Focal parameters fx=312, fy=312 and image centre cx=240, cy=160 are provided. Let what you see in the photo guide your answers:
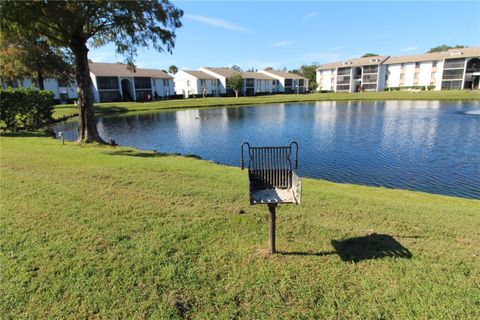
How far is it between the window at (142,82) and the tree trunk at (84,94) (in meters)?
58.7

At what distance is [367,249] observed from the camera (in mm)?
5641

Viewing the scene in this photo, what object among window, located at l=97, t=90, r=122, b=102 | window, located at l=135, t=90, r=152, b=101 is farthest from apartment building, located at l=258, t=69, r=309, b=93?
window, located at l=97, t=90, r=122, b=102

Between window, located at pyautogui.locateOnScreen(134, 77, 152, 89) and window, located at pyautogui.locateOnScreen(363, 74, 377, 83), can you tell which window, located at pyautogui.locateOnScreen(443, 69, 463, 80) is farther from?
window, located at pyautogui.locateOnScreen(134, 77, 152, 89)

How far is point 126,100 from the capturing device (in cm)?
7238

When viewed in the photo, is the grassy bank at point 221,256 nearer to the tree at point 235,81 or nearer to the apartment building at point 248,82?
the tree at point 235,81

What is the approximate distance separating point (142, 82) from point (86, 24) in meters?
61.0

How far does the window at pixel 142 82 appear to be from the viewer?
2923 inches

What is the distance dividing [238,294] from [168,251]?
5.45 feet

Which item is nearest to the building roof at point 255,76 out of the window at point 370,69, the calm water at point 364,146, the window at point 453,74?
the window at point 370,69

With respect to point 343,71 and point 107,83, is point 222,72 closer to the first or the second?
point 107,83

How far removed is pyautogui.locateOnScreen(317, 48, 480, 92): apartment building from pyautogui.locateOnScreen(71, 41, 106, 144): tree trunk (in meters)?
96.3

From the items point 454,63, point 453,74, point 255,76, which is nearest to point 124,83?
point 255,76

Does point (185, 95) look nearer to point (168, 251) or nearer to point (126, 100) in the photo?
point (126, 100)

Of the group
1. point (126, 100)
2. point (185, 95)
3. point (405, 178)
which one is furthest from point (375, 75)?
point (405, 178)
